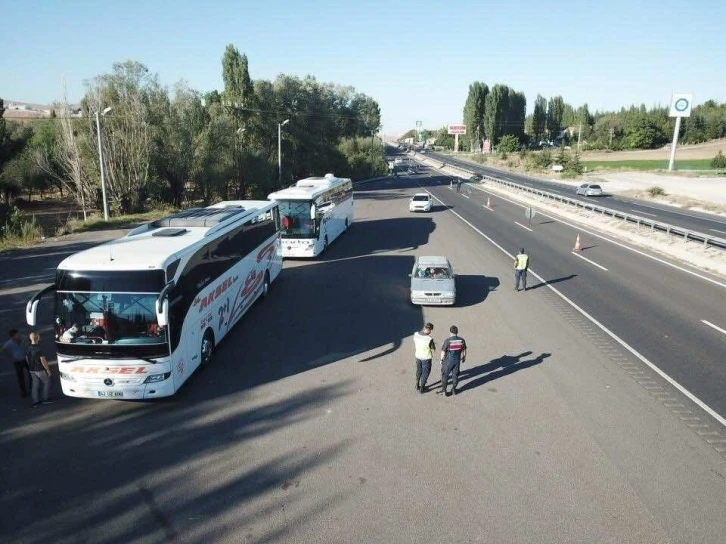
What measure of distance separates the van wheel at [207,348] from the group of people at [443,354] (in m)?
5.26

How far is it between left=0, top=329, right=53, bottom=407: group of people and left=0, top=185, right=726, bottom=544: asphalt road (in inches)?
13.2

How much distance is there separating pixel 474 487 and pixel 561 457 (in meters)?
1.91

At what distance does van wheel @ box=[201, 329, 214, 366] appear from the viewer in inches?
508

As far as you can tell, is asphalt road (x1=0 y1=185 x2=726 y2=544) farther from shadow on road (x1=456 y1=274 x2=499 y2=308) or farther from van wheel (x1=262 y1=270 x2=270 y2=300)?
van wheel (x1=262 y1=270 x2=270 y2=300)

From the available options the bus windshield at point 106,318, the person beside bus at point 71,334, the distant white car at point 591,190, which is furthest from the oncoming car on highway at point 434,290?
the distant white car at point 591,190

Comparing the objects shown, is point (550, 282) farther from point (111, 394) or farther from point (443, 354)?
point (111, 394)

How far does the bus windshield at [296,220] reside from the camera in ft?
80.5

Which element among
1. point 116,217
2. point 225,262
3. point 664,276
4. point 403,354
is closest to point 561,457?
point 403,354

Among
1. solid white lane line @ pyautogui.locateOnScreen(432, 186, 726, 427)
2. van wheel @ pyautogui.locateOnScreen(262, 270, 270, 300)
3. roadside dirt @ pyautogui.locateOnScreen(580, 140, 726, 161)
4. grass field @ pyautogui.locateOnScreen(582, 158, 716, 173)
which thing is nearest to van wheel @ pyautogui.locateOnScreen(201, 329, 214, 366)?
van wheel @ pyautogui.locateOnScreen(262, 270, 270, 300)

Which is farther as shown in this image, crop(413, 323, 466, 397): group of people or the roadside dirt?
the roadside dirt

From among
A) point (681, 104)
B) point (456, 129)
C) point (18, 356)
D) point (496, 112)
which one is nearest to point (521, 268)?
point (18, 356)

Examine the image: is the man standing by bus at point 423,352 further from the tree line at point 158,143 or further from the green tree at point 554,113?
Answer: the green tree at point 554,113

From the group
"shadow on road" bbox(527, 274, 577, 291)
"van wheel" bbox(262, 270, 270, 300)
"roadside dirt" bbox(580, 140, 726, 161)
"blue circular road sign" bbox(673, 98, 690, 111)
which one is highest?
"blue circular road sign" bbox(673, 98, 690, 111)

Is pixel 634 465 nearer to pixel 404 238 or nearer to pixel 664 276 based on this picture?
pixel 664 276
